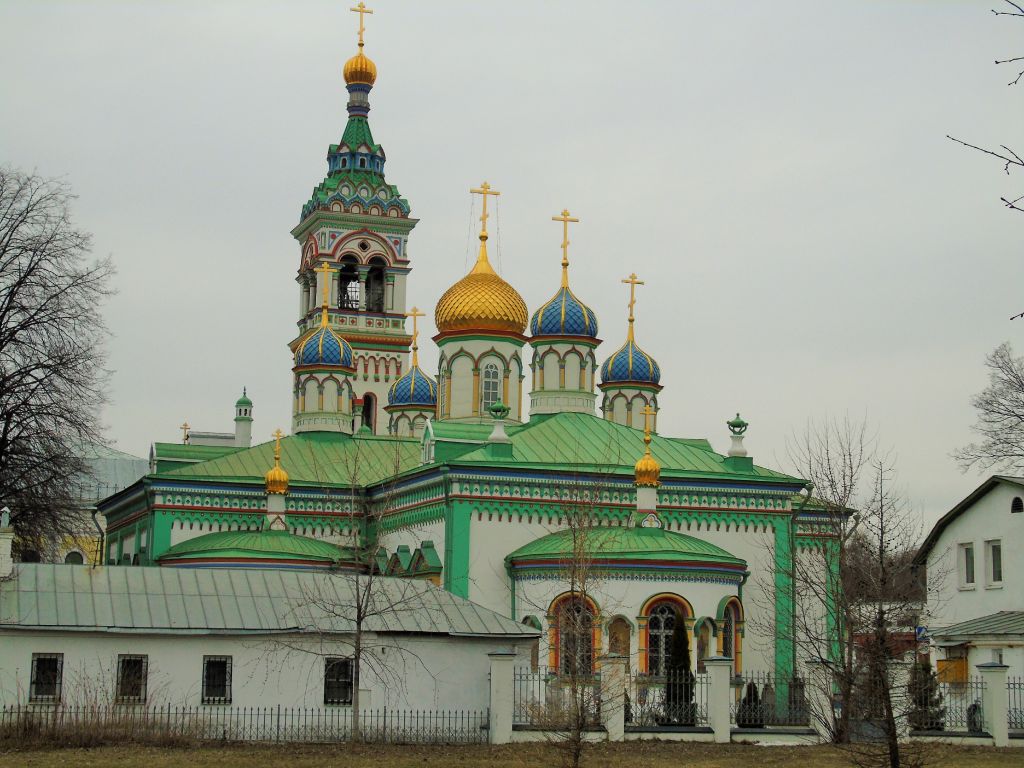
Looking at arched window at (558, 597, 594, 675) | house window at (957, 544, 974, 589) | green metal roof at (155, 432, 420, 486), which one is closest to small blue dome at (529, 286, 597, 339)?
green metal roof at (155, 432, 420, 486)

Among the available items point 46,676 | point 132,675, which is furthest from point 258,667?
point 46,676

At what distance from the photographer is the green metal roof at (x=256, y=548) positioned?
127 ft

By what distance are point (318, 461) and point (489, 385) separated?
4.63 meters

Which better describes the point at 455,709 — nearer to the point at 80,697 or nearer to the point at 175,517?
the point at 80,697

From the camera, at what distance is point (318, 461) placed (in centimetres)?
4384

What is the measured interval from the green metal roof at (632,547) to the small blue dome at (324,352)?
40.2 ft

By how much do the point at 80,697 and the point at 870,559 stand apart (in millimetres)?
11151

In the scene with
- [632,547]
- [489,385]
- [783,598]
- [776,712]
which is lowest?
[776,712]

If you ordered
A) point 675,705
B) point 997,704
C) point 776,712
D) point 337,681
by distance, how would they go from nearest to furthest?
point 337,681, point 997,704, point 675,705, point 776,712

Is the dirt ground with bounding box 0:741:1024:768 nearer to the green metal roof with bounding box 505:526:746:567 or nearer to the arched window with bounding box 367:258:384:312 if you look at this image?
the green metal roof with bounding box 505:526:746:567

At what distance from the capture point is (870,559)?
82.9 ft

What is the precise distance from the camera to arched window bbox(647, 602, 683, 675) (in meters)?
33.8

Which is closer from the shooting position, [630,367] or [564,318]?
[564,318]

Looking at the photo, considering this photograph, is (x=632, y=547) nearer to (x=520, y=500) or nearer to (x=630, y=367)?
(x=520, y=500)
